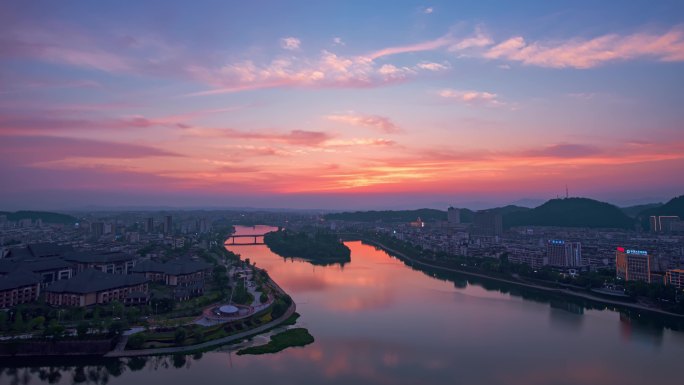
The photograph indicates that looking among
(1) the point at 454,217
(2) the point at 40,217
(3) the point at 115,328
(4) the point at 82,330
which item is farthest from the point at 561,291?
(2) the point at 40,217

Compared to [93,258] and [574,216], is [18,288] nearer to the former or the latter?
[93,258]

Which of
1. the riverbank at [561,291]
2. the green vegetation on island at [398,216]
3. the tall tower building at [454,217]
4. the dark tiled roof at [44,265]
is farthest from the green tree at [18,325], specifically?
the green vegetation on island at [398,216]

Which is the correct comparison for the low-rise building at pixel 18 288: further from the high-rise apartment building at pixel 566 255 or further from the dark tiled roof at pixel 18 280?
the high-rise apartment building at pixel 566 255

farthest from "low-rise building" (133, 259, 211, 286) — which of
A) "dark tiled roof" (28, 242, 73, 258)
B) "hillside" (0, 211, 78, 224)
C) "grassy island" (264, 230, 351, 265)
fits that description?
"hillside" (0, 211, 78, 224)

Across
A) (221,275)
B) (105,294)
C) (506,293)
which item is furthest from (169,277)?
(506,293)

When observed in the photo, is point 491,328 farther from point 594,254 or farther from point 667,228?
point 667,228
